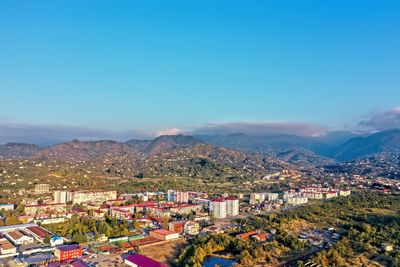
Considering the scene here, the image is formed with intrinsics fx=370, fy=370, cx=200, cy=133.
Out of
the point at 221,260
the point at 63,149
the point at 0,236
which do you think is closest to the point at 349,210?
the point at 221,260

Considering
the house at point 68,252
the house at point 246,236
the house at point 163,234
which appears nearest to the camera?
the house at point 68,252

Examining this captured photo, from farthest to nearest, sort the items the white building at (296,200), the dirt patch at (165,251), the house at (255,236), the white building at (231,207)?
the white building at (296,200) < the white building at (231,207) < the house at (255,236) < the dirt patch at (165,251)

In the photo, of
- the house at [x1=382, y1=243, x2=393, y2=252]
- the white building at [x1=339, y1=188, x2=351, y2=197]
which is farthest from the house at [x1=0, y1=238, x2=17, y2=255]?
the white building at [x1=339, y1=188, x2=351, y2=197]

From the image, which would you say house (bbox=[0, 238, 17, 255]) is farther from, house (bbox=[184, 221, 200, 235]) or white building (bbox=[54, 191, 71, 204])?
white building (bbox=[54, 191, 71, 204])

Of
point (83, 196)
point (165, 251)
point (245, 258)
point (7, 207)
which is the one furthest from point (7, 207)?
point (245, 258)

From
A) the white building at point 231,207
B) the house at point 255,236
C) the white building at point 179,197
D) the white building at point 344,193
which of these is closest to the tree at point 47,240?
the house at point 255,236

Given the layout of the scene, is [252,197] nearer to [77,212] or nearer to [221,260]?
[77,212]

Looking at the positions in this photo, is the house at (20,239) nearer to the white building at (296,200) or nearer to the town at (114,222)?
the town at (114,222)
